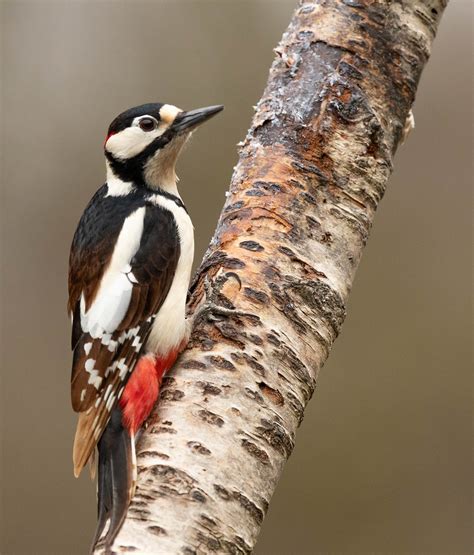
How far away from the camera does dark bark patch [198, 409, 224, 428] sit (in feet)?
7.04

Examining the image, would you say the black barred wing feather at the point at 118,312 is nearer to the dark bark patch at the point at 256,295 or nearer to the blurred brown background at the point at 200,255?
the dark bark patch at the point at 256,295

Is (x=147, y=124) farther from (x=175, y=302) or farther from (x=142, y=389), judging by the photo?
(x=142, y=389)

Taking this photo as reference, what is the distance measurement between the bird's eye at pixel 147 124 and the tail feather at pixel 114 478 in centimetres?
94

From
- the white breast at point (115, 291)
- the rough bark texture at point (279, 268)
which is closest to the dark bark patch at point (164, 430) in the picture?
the rough bark texture at point (279, 268)

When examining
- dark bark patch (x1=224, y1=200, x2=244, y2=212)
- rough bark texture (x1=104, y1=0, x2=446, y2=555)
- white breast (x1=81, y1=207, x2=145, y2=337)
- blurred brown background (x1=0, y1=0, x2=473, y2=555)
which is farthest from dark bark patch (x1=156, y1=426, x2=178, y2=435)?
blurred brown background (x1=0, y1=0, x2=473, y2=555)

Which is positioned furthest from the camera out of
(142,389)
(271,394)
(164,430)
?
(142,389)

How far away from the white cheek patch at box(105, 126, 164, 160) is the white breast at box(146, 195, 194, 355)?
0.18 meters

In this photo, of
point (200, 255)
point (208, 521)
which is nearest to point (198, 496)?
point (208, 521)

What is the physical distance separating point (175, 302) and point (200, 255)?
9.17 feet

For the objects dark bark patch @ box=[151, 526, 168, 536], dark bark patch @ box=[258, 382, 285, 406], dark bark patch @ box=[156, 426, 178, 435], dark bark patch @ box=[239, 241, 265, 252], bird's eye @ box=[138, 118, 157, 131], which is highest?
bird's eye @ box=[138, 118, 157, 131]

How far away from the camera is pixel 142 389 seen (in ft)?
7.80

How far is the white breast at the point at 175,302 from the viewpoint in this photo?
8.20ft

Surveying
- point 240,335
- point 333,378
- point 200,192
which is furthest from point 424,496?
point 240,335

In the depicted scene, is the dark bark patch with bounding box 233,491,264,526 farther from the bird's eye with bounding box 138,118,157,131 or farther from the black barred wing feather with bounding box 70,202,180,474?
the bird's eye with bounding box 138,118,157,131
